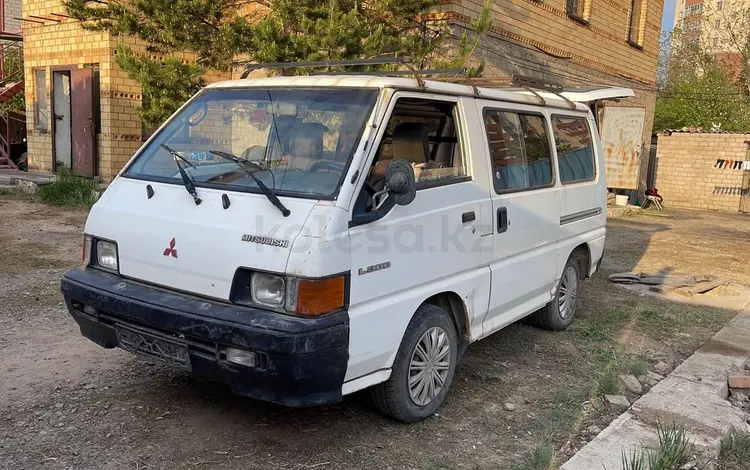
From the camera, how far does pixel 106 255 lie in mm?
3715

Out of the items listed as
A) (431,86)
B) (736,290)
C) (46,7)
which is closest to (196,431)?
(431,86)

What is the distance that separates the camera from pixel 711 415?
4125mm

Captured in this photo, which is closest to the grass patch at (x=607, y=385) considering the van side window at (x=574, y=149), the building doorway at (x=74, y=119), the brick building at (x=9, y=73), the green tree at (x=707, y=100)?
the van side window at (x=574, y=149)

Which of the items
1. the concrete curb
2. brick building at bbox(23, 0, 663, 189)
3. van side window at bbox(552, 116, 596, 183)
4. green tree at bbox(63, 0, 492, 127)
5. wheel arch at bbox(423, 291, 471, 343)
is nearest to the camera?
the concrete curb

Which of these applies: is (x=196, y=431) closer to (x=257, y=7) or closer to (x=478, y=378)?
(x=478, y=378)

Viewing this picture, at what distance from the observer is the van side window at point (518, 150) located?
4.45 meters

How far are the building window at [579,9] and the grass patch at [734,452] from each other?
12056 millimetres

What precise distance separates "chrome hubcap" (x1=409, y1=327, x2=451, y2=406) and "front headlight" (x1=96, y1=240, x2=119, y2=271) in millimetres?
1748

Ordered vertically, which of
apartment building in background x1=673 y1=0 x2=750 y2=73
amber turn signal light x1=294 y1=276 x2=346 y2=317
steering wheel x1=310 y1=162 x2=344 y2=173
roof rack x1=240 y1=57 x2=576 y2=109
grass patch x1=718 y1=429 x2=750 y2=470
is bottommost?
grass patch x1=718 y1=429 x2=750 y2=470

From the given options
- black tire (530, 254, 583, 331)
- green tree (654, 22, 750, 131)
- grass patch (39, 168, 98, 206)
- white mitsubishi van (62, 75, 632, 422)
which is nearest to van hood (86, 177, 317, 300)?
white mitsubishi van (62, 75, 632, 422)

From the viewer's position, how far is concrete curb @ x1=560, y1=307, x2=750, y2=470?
3.50 m

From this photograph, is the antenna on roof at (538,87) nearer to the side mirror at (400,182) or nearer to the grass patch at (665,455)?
the side mirror at (400,182)

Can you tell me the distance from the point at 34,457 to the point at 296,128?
2.17 metres

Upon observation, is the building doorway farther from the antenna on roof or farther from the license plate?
the license plate
